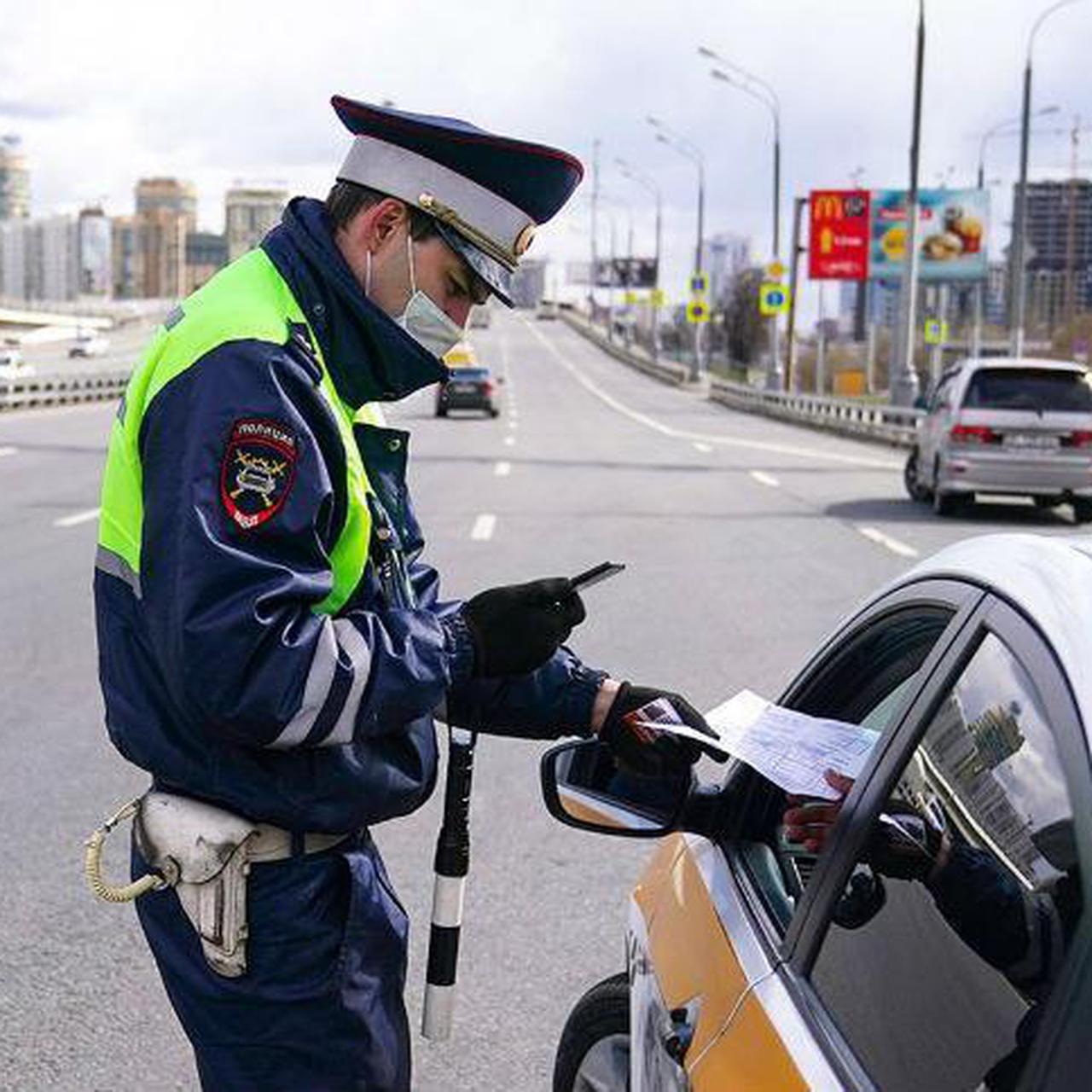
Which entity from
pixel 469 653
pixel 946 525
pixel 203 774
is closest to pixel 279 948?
pixel 203 774

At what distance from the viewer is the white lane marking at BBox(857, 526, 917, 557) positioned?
1460 centimetres

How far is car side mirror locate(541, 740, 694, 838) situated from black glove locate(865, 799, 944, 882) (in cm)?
54

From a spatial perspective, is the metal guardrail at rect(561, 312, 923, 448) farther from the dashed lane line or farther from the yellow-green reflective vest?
the yellow-green reflective vest

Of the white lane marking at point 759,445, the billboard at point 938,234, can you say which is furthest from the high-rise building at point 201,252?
the white lane marking at point 759,445

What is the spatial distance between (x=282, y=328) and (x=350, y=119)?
0.38 metres

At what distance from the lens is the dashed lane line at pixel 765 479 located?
74.4 feet

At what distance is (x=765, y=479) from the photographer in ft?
77.4

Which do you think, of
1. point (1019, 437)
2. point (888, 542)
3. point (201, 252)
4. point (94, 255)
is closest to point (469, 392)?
point (1019, 437)

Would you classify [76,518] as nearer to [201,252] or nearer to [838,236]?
[838,236]

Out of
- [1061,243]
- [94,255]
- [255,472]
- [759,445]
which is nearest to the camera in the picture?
[255,472]

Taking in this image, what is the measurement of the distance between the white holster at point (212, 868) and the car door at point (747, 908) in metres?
0.60

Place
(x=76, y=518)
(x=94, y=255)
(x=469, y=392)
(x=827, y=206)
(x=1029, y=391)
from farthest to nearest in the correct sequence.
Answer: (x=94, y=255), (x=827, y=206), (x=469, y=392), (x=1029, y=391), (x=76, y=518)

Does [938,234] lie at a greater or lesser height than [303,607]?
greater

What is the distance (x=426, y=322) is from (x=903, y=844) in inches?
39.8
